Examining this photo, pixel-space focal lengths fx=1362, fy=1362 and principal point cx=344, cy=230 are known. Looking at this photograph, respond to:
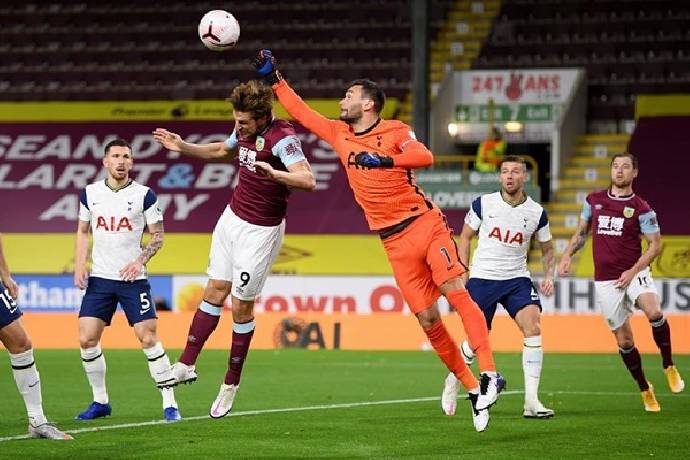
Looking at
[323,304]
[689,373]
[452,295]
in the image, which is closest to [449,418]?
[452,295]

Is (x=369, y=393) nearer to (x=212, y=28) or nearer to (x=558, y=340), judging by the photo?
(x=212, y=28)

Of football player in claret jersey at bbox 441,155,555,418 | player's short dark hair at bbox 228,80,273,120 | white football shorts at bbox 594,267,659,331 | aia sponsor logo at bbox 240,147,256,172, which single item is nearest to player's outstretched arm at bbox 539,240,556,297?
football player in claret jersey at bbox 441,155,555,418

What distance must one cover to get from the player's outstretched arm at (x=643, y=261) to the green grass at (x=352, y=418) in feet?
3.87

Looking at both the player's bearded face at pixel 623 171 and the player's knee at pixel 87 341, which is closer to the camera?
the player's knee at pixel 87 341

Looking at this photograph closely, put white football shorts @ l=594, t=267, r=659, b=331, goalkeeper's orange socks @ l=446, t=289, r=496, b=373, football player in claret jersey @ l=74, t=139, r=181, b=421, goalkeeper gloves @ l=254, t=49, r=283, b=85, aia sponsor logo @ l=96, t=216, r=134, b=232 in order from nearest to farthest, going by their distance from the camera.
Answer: goalkeeper's orange socks @ l=446, t=289, r=496, b=373 < goalkeeper gloves @ l=254, t=49, r=283, b=85 < football player in claret jersey @ l=74, t=139, r=181, b=421 < aia sponsor logo @ l=96, t=216, r=134, b=232 < white football shorts @ l=594, t=267, r=659, b=331

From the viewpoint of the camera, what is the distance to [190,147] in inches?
416

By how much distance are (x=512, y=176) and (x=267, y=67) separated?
275cm

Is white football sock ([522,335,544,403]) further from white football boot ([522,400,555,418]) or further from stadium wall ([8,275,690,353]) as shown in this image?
stadium wall ([8,275,690,353])

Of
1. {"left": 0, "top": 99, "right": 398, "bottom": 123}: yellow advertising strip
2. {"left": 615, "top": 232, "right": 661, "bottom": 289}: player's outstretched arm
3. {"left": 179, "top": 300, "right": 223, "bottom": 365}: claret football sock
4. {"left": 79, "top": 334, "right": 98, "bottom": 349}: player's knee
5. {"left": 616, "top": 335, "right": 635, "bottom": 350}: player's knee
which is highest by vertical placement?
{"left": 0, "top": 99, "right": 398, "bottom": 123}: yellow advertising strip

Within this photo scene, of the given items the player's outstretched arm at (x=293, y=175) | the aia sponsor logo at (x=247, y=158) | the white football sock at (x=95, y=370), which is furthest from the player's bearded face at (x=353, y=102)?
the white football sock at (x=95, y=370)

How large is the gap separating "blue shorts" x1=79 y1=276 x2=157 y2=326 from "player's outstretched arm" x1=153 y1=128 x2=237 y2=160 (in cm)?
154

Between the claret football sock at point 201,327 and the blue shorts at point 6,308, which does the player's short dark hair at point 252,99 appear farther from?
the blue shorts at point 6,308

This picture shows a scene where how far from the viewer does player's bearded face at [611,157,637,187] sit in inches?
497

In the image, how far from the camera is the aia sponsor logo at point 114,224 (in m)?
11.7
